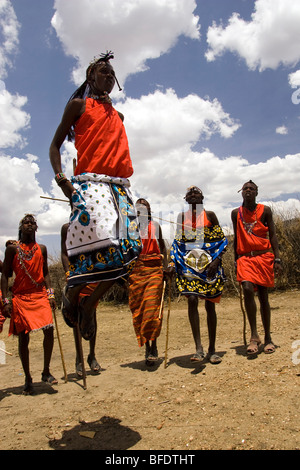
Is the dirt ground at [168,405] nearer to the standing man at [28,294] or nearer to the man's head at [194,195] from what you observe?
the standing man at [28,294]

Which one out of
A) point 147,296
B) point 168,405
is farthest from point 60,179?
point 147,296

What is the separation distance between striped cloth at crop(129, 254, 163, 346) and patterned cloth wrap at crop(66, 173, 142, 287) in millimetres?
2919

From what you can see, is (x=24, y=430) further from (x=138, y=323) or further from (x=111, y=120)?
(x=111, y=120)

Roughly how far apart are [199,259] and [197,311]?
0.70 metres

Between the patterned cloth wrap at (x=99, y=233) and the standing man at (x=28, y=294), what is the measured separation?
8.24 ft

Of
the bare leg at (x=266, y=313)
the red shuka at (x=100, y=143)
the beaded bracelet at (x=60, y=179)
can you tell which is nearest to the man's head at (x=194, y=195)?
the bare leg at (x=266, y=313)

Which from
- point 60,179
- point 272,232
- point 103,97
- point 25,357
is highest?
point 103,97

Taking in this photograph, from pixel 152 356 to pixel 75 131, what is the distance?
3501mm

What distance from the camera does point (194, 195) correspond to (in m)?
5.20

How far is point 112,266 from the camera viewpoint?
238cm

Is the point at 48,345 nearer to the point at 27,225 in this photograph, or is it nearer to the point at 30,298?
the point at 30,298

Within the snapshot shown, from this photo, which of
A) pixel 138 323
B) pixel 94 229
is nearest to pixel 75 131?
pixel 94 229

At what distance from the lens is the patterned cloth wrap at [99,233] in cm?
239

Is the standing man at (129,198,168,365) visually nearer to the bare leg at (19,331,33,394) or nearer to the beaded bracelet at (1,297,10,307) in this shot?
the bare leg at (19,331,33,394)
